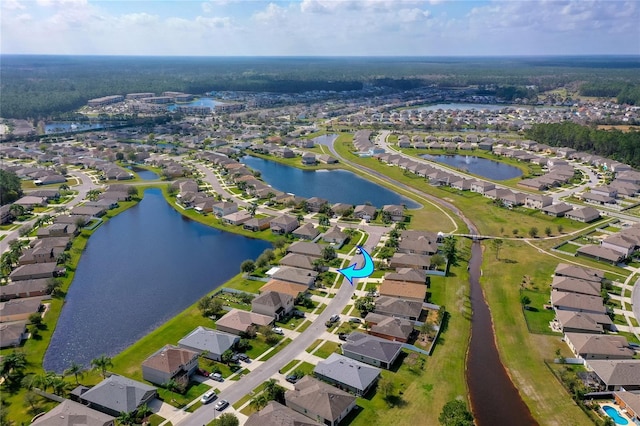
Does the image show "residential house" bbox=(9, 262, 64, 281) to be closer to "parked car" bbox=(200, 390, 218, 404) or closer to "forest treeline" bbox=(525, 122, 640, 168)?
"parked car" bbox=(200, 390, 218, 404)

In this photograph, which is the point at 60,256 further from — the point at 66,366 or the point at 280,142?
the point at 280,142

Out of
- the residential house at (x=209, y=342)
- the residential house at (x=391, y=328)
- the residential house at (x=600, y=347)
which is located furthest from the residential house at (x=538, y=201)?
the residential house at (x=209, y=342)

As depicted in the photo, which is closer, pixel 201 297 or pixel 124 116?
pixel 201 297

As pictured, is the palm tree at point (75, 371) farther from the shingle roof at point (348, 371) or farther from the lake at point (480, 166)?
the lake at point (480, 166)

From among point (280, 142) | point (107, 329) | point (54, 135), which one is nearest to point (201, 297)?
point (107, 329)

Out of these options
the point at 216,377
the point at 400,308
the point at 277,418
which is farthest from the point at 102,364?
the point at 400,308
